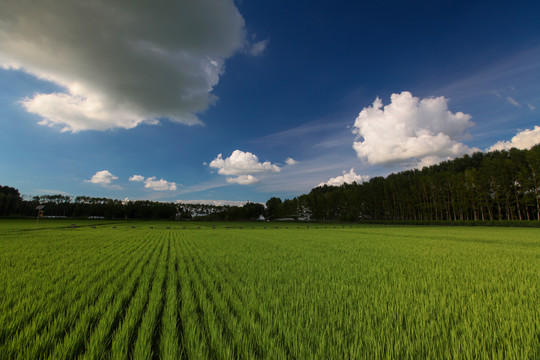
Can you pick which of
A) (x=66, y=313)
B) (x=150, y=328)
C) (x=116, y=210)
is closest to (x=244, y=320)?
(x=150, y=328)

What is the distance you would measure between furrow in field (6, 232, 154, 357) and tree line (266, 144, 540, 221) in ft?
235

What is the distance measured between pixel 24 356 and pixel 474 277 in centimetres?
995

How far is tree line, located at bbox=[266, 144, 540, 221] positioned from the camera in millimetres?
50688

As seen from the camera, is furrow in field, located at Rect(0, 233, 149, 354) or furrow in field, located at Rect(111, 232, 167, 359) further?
furrow in field, located at Rect(0, 233, 149, 354)

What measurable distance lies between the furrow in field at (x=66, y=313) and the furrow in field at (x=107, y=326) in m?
0.43

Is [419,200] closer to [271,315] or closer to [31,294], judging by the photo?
[271,315]

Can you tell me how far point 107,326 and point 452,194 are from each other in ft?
258

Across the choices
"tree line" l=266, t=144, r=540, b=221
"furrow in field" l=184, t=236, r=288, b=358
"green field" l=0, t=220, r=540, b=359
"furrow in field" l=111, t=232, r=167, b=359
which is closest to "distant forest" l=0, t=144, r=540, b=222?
"tree line" l=266, t=144, r=540, b=221

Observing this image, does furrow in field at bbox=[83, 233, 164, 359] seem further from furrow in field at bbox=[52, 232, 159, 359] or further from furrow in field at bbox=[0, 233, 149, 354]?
furrow in field at bbox=[0, 233, 149, 354]

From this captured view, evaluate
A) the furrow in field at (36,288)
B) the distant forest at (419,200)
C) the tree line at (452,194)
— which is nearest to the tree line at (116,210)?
the distant forest at (419,200)

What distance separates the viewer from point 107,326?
3395mm

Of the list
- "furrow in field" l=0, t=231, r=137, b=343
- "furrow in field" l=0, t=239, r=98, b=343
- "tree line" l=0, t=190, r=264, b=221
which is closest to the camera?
"furrow in field" l=0, t=239, r=98, b=343

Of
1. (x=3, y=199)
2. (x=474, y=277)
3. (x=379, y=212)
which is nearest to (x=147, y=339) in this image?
(x=474, y=277)

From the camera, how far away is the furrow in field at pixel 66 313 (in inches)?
115
